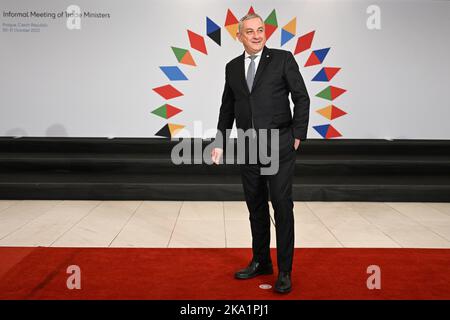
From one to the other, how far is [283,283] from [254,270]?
0.27 metres

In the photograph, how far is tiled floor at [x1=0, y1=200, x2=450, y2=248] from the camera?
3641 millimetres

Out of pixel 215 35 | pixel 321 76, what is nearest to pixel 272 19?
pixel 215 35

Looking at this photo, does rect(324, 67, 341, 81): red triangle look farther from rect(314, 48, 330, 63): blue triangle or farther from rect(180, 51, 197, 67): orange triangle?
rect(180, 51, 197, 67): orange triangle

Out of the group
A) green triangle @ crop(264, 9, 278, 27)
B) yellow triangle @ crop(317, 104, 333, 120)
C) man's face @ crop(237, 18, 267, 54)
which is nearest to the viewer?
man's face @ crop(237, 18, 267, 54)

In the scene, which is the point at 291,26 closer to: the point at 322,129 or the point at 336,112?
the point at 336,112

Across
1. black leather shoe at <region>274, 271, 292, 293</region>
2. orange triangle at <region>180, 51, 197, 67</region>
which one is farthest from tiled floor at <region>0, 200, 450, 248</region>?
orange triangle at <region>180, 51, 197, 67</region>

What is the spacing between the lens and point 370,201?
16.6ft

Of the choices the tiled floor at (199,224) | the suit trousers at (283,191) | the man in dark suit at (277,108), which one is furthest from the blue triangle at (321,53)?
the suit trousers at (283,191)

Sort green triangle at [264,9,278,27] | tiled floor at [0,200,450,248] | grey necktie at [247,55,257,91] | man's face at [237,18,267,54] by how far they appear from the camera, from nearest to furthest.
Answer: man's face at [237,18,267,54], grey necktie at [247,55,257,91], tiled floor at [0,200,450,248], green triangle at [264,9,278,27]

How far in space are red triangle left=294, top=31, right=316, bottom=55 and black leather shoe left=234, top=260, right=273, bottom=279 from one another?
11.4 feet

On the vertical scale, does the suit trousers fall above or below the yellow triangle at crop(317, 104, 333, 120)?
below

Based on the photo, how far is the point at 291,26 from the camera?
18.9 feet

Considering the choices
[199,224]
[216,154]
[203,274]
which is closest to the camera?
[216,154]
